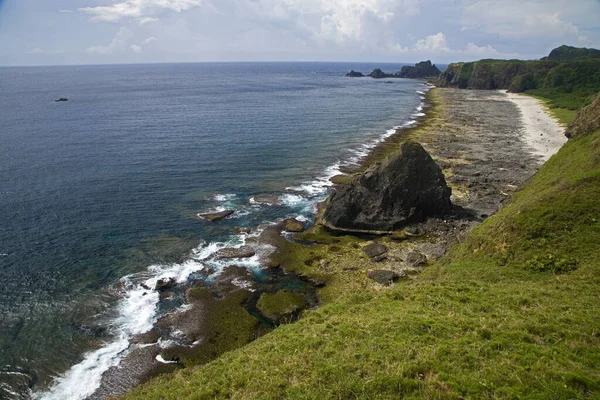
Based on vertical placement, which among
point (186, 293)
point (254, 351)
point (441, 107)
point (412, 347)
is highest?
point (441, 107)

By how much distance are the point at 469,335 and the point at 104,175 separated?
70.4 metres

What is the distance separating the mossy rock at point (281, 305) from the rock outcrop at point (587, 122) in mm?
45764

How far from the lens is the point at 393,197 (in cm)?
5369

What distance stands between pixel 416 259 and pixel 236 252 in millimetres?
21049

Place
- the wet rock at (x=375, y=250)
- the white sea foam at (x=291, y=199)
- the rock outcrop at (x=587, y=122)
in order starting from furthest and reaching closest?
the white sea foam at (x=291, y=199) < the rock outcrop at (x=587, y=122) < the wet rock at (x=375, y=250)

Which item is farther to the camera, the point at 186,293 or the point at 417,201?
the point at 417,201

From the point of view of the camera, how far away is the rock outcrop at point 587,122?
53.0 meters

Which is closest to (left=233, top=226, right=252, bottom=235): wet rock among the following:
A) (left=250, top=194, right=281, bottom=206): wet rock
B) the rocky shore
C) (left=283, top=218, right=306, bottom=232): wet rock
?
the rocky shore

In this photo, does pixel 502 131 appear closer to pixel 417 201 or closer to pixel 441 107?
pixel 441 107

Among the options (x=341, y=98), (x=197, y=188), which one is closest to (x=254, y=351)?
(x=197, y=188)

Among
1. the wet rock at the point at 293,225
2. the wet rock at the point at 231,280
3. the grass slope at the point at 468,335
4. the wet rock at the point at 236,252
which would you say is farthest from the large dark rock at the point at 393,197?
the grass slope at the point at 468,335

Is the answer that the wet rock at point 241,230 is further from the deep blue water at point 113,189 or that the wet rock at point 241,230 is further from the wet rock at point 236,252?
the wet rock at point 236,252

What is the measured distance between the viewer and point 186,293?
39812 millimetres

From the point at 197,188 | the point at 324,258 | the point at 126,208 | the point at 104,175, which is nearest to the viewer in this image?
the point at 324,258
